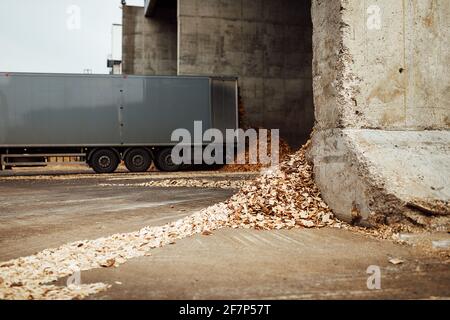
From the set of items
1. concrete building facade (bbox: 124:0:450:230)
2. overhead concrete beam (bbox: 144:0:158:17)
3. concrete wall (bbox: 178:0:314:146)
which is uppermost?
overhead concrete beam (bbox: 144:0:158:17)

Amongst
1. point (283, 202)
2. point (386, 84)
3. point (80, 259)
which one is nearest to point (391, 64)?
point (386, 84)

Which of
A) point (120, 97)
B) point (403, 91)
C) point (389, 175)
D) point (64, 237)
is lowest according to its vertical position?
point (64, 237)

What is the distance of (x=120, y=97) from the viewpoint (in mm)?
14938

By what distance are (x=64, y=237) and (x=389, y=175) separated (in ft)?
11.2

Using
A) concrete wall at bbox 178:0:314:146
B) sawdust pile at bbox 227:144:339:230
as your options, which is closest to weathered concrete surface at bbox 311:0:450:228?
sawdust pile at bbox 227:144:339:230

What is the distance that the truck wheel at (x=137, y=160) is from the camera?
15188 mm

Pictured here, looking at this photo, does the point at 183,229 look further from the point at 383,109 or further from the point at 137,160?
the point at 137,160

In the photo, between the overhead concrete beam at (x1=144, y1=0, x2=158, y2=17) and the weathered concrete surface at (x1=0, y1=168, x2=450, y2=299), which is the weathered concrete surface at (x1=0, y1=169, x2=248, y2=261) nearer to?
the weathered concrete surface at (x1=0, y1=168, x2=450, y2=299)

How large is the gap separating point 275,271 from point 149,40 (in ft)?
71.8

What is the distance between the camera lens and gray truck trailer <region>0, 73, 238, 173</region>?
14.2 meters

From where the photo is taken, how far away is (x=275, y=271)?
9.03 feet

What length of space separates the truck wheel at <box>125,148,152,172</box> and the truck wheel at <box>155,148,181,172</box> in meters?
0.39

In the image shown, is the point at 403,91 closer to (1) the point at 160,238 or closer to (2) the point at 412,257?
(2) the point at 412,257

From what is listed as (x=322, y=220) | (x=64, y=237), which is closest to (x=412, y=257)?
(x=322, y=220)
